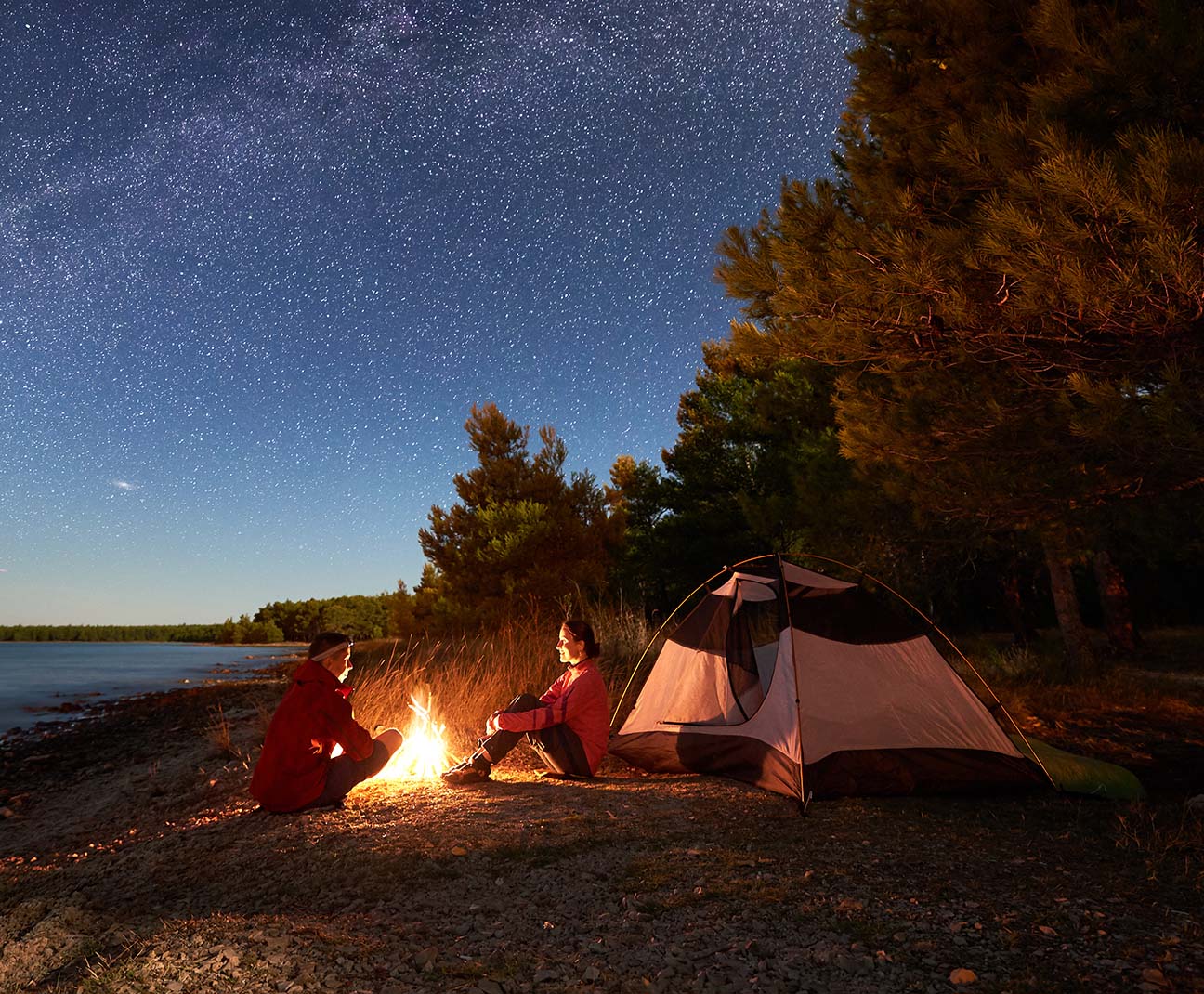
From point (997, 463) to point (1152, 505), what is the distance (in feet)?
9.97

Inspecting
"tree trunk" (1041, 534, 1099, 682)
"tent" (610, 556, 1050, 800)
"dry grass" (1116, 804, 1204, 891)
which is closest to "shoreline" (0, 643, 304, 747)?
"tent" (610, 556, 1050, 800)

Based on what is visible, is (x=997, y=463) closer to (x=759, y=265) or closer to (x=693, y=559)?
(x=759, y=265)

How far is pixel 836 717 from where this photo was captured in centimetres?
581

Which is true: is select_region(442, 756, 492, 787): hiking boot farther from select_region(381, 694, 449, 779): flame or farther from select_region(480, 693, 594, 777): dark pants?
select_region(381, 694, 449, 779): flame

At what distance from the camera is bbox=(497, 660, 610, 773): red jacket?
19.3ft

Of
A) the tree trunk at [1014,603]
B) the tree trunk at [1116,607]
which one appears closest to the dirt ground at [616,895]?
the tree trunk at [1116,607]

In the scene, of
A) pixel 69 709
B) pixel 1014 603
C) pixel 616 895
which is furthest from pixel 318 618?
pixel 616 895

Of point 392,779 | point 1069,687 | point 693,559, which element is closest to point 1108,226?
point 392,779

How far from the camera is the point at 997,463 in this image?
7.65 metres

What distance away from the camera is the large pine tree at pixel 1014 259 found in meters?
4.94

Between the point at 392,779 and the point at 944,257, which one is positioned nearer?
the point at 944,257

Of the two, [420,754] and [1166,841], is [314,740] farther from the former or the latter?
[1166,841]

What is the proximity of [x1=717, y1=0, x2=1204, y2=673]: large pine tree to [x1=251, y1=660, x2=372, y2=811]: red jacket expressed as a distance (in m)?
4.59

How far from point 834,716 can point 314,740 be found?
3.72 metres
